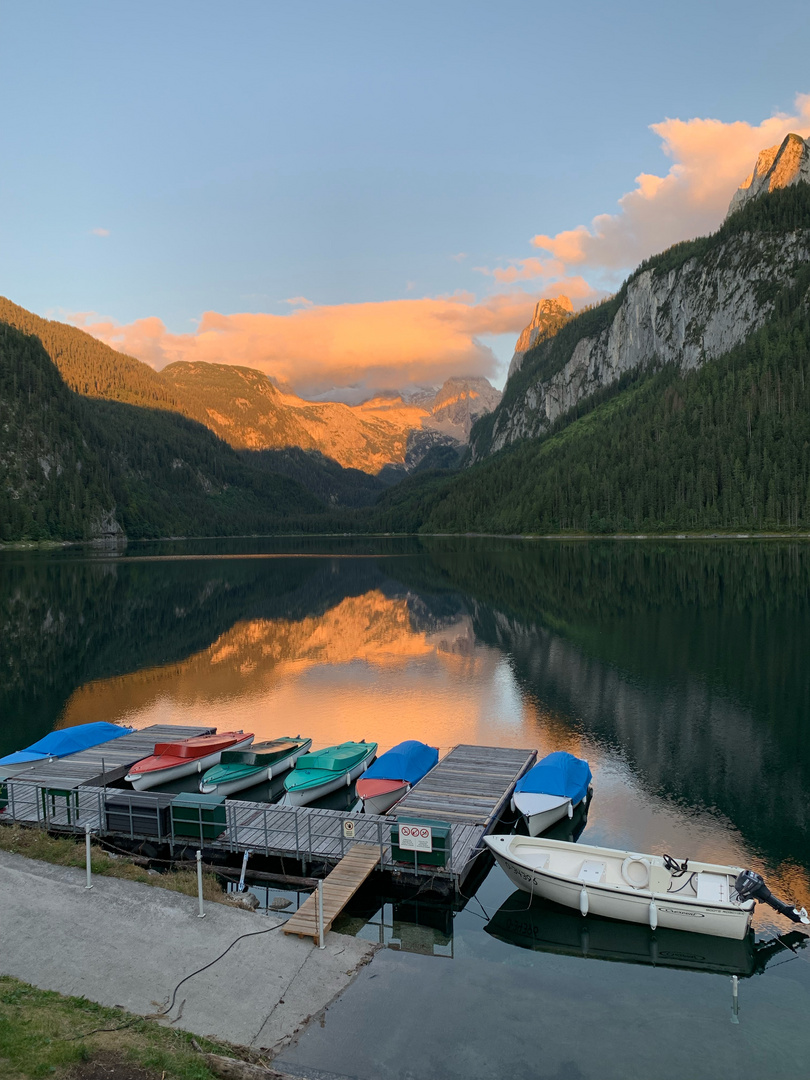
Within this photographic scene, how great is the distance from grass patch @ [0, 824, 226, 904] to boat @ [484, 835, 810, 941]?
10396 mm

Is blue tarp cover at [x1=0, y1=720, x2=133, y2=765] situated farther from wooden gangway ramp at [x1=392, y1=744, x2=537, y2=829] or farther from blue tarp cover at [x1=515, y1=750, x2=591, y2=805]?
blue tarp cover at [x1=515, y1=750, x2=591, y2=805]

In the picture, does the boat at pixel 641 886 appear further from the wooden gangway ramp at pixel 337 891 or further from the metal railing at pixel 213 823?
the metal railing at pixel 213 823

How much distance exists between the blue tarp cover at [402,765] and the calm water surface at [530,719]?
7.62m

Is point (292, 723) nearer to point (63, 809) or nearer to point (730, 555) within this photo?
point (63, 809)

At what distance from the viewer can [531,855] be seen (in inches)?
1040

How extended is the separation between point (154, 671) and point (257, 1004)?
50.5 m

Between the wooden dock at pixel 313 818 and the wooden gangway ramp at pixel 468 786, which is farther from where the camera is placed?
the wooden gangway ramp at pixel 468 786

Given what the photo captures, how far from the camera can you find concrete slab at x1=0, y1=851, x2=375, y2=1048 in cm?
1781

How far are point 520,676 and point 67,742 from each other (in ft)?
112

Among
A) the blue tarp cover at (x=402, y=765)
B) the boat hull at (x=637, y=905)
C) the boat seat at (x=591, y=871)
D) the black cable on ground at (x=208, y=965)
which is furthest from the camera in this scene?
the blue tarp cover at (x=402, y=765)

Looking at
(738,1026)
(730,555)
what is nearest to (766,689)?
(738,1026)

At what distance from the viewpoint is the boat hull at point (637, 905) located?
22750 mm

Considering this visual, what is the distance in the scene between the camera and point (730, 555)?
509 ft

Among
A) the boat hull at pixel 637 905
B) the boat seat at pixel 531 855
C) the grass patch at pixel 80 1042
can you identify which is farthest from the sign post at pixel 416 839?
the grass patch at pixel 80 1042
